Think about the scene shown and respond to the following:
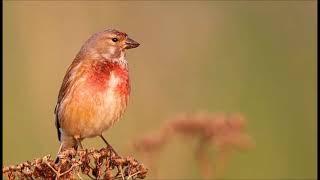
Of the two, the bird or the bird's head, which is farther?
the bird's head

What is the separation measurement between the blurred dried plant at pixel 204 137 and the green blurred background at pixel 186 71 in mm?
1191

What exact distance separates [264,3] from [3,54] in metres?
3.60

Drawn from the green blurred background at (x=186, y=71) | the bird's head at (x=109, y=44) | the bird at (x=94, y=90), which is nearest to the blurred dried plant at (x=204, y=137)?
the bird at (x=94, y=90)

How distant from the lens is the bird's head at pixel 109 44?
6.41 meters

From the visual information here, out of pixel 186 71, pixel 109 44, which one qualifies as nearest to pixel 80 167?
pixel 109 44

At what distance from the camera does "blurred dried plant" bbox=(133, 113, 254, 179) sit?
6512mm

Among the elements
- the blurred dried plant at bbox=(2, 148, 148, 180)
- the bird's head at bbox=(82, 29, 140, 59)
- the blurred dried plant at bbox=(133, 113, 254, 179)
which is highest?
the bird's head at bbox=(82, 29, 140, 59)

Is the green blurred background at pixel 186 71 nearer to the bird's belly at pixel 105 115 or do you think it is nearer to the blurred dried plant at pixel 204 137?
the blurred dried plant at pixel 204 137

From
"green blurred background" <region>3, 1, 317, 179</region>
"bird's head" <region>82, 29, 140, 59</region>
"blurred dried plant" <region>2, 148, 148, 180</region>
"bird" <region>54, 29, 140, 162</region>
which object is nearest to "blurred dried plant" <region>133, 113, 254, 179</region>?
"bird" <region>54, 29, 140, 162</region>

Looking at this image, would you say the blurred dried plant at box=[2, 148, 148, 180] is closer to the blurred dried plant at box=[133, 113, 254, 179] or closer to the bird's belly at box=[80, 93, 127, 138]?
the bird's belly at box=[80, 93, 127, 138]

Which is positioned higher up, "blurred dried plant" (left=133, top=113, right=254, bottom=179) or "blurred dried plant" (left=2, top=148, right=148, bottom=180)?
"blurred dried plant" (left=133, top=113, right=254, bottom=179)

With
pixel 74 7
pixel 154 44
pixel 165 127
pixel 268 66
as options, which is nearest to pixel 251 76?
pixel 268 66

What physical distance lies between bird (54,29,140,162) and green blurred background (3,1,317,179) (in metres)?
1.70

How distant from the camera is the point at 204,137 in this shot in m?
6.66
